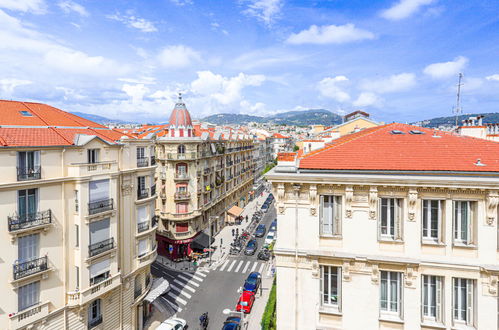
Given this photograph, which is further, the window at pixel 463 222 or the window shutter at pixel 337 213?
the window shutter at pixel 337 213

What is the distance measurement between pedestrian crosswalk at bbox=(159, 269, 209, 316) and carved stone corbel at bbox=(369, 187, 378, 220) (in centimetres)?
2700

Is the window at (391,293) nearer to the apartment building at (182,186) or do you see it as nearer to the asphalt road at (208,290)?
the asphalt road at (208,290)

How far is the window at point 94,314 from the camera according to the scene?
77.7 ft

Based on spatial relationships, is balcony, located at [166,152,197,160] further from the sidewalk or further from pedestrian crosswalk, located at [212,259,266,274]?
pedestrian crosswalk, located at [212,259,266,274]

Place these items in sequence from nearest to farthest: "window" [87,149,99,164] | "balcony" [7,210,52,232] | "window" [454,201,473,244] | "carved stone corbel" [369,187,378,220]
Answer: "window" [454,201,473,244]
"carved stone corbel" [369,187,378,220]
"balcony" [7,210,52,232]
"window" [87,149,99,164]

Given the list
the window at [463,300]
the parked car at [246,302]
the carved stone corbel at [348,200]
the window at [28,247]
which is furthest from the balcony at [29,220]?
the window at [463,300]

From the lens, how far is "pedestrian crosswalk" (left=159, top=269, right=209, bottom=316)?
33.0 metres

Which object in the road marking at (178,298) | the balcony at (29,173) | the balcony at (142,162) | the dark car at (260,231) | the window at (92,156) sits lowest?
the road marking at (178,298)

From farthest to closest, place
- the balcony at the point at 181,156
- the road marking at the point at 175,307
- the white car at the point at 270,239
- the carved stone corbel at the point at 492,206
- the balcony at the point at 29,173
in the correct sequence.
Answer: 1. the white car at the point at 270,239
2. the balcony at the point at 181,156
3. the road marking at the point at 175,307
4. the balcony at the point at 29,173
5. the carved stone corbel at the point at 492,206

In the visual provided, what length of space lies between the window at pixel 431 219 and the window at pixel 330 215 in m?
3.73

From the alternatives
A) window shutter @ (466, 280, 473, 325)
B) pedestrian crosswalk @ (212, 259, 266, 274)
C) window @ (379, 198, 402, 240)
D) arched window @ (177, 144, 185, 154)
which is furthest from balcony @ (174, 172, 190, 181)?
window shutter @ (466, 280, 473, 325)

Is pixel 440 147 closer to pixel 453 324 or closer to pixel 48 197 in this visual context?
pixel 453 324

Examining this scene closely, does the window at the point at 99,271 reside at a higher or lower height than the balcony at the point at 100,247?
lower

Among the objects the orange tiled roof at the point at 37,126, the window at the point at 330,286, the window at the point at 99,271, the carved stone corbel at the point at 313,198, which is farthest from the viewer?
the window at the point at 99,271
